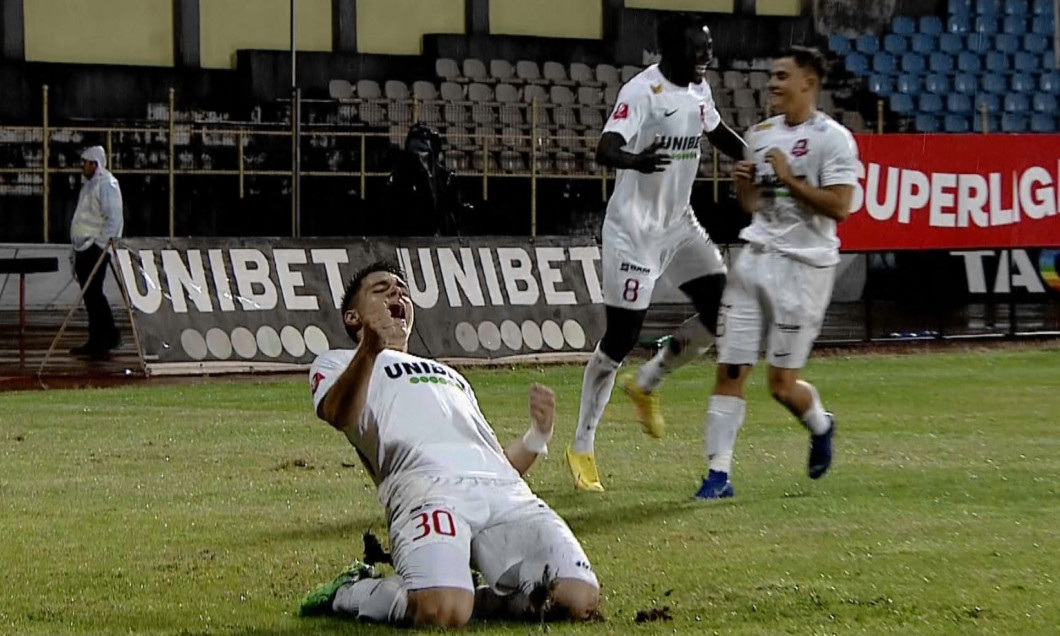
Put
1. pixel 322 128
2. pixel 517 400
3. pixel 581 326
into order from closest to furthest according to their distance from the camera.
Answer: pixel 517 400 → pixel 581 326 → pixel 322 128

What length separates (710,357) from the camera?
19562 mm

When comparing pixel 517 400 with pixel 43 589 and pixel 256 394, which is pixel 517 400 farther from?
pixel 43 589

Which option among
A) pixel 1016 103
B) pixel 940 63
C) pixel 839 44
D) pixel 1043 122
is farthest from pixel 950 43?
pixel 1043 122

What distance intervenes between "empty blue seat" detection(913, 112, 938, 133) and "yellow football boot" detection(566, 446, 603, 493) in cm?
2702

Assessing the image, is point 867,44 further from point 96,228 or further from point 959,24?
point 96,228

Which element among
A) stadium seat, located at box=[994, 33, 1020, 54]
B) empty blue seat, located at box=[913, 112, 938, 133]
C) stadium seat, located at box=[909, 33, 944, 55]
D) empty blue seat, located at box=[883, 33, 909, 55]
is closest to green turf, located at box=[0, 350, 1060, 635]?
empty blue seat, located at box=[913, 112, 938, 133]

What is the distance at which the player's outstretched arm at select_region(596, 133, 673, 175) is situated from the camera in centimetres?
995

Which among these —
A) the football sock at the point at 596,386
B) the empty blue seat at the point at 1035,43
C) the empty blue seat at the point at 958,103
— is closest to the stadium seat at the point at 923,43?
the empty blue seat at the point at 958,103

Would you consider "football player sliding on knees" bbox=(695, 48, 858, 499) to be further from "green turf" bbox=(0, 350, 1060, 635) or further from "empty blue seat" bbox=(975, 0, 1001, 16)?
"empty blue seat" bbox=(975, 0, 1001, 16)

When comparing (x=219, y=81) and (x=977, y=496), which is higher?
(x=219, y=81)

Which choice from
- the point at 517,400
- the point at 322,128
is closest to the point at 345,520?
the point at 517,400

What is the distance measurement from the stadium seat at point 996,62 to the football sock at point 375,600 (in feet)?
111

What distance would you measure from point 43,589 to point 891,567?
10.6 ft

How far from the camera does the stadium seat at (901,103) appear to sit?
1435 inches
